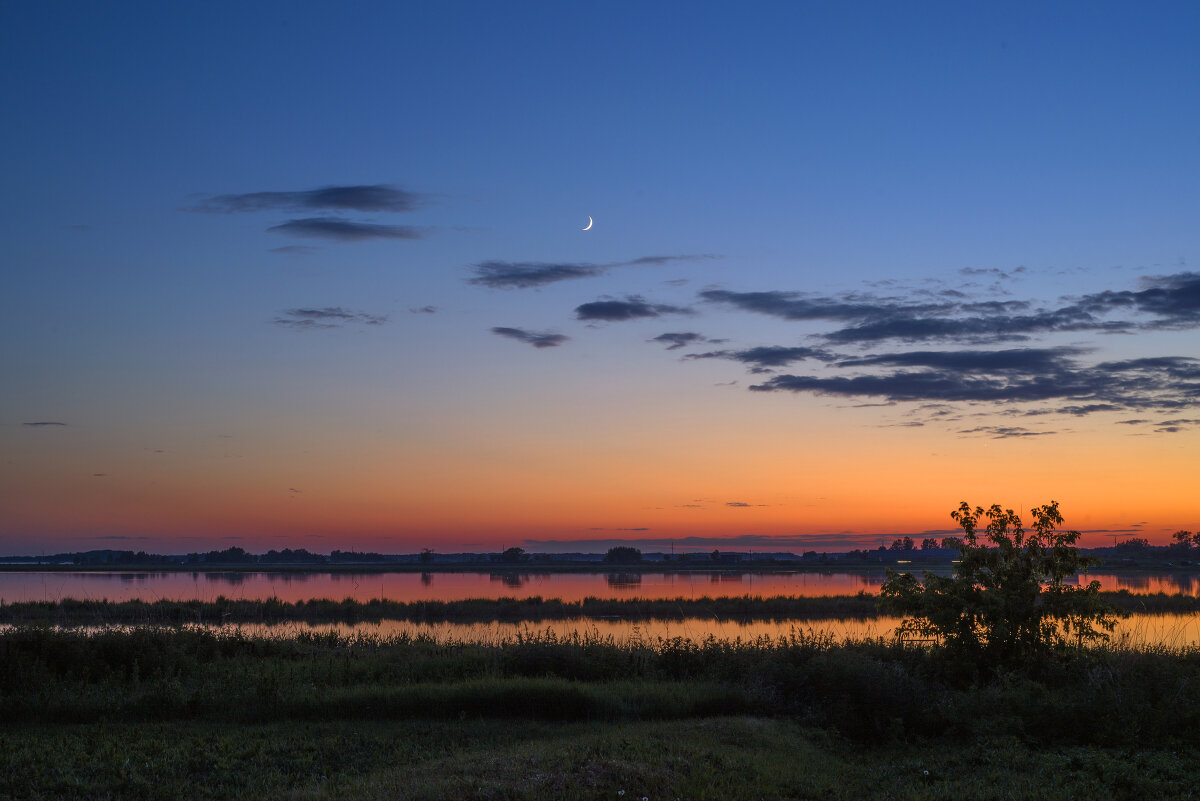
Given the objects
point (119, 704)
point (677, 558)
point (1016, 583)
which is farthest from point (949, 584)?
point (677, 558)

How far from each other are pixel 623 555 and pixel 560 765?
138 meters

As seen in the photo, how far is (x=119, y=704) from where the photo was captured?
16.1 metres

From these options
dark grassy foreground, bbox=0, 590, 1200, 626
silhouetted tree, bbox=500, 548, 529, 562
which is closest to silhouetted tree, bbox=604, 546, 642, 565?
silhouetted tree, bbox=500, 548, 529, 562

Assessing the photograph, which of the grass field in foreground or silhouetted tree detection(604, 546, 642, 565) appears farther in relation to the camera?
silhouetted tree detection(604, 546, 642, 565)

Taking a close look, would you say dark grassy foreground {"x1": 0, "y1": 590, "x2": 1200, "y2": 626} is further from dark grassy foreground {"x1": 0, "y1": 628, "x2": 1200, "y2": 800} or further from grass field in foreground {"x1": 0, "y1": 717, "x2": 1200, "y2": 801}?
grass field in foreground {"x1": 0, "y1": 717, "x2": 1200, "y2": 801}

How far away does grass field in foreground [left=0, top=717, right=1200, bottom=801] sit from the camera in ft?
33.0

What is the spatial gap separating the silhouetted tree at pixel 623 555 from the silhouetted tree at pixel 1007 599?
4821 inches

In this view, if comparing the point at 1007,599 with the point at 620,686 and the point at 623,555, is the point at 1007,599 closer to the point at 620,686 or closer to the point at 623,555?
the point at 620,686

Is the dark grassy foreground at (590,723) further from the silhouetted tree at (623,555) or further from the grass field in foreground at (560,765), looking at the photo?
the silhouetted tree at (623,555)

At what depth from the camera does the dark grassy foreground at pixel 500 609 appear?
40531 millimetres

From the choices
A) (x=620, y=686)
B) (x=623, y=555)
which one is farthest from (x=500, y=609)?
(x=623, y=555)

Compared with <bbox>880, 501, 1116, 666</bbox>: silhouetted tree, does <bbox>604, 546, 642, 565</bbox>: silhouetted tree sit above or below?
below

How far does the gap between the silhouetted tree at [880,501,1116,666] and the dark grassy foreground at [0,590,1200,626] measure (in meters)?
22.3

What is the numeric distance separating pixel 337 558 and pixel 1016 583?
15567 cm
